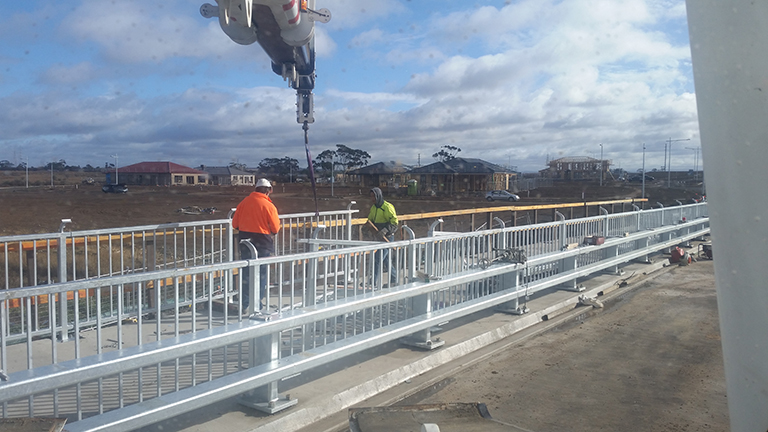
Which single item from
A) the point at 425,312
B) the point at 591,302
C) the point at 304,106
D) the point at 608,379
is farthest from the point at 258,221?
the point at 591,302

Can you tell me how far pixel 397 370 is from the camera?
6.63 metres

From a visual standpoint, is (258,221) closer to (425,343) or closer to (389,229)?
(425,343)

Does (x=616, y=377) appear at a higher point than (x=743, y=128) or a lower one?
lower

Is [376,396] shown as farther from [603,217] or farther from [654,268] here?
[654,268]

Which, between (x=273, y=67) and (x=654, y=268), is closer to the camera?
(x=273, y=67)

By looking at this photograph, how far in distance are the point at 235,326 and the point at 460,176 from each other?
76948mm

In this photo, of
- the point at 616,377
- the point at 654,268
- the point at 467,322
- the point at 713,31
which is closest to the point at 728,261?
the point at 713,31

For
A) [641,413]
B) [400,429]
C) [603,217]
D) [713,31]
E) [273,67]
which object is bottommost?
[641,413]

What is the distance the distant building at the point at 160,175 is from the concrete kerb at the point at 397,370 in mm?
95097

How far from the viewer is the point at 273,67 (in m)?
8.41

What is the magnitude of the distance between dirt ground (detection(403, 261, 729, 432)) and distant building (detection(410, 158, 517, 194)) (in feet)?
228

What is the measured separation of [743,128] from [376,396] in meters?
4.70

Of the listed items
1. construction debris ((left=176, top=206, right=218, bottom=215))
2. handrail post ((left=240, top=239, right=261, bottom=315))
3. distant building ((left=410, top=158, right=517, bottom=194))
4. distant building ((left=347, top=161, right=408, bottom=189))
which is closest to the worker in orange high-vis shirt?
handrail post ((left=240, top=239, right=261, bottom=315))

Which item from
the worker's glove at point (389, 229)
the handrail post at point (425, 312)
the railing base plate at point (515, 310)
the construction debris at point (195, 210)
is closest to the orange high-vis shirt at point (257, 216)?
the handrail post at point (425, 312)
